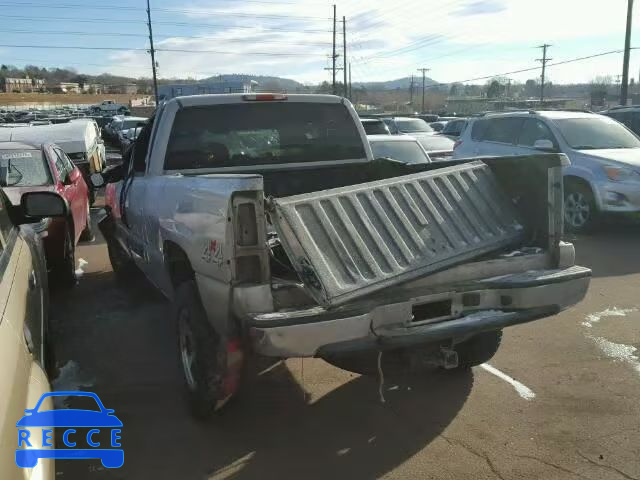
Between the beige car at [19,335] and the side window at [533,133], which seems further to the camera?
the side window at [533,133]

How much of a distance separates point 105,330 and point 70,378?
43.0 inches

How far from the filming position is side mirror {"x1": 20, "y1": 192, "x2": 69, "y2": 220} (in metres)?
3.97

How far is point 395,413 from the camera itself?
12.7ft

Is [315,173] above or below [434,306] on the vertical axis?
above

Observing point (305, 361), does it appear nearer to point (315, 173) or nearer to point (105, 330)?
point (315, 173)

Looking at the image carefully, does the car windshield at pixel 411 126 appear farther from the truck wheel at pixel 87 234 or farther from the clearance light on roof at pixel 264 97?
the clearance light on roof at pixel 264 97

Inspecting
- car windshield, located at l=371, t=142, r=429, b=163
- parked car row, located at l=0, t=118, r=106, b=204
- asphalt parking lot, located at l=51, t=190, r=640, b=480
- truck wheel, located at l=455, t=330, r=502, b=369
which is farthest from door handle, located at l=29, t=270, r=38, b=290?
parked car row, located at l=0, t=118, r=106, b=204

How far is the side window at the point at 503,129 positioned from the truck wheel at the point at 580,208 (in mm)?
1634

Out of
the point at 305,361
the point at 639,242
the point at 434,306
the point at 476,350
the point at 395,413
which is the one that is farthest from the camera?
the point at 639,242

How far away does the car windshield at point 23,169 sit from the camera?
774 centimetres

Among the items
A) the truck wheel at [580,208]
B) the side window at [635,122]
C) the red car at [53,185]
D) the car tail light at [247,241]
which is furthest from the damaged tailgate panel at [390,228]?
the side window at [635,122]

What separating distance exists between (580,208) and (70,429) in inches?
322

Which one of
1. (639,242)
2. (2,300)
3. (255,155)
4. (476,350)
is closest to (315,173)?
(255,155)

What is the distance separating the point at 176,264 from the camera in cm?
427
